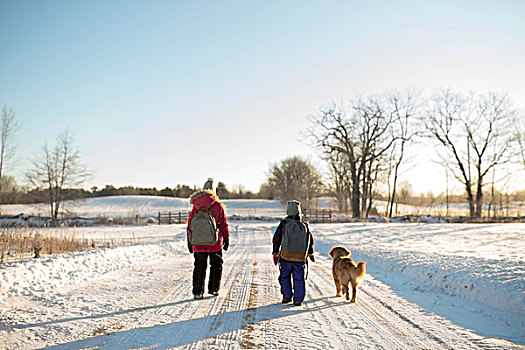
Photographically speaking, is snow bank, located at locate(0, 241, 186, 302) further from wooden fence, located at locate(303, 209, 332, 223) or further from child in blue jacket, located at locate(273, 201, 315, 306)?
wooden fence, located at locate(303, 209, 332, 223)

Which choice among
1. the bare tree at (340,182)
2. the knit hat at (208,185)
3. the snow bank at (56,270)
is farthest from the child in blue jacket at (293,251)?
the bare tree at (340,182)

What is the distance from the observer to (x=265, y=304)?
6.09 m

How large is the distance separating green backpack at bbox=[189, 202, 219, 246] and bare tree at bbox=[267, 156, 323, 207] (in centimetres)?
5700

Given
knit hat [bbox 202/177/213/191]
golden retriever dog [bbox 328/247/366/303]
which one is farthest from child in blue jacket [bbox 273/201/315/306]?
knit hat [bbox 202/177/213/191]

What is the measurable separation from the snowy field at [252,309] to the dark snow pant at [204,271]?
276mm

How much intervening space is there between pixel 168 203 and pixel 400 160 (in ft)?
141

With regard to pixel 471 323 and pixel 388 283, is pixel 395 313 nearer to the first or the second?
pixel 471 323

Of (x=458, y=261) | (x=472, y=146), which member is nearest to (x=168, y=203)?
(x=472, y=146)

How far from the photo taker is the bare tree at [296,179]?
66500 millimetres

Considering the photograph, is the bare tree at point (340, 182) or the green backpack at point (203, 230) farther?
the bare tree at point (340, 182)

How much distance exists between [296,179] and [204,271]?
68260 millimetres

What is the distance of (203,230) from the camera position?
6.53 m

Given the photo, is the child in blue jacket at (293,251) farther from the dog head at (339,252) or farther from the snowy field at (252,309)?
the dog head at (339,252)

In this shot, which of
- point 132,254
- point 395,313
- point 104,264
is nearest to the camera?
point 395,313
